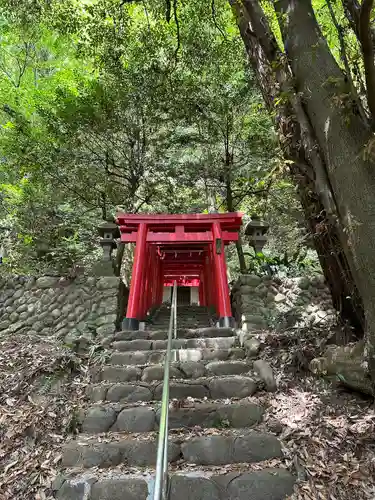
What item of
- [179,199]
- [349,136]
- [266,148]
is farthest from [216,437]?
[179,199]

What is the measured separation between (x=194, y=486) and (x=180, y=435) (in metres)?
0.56

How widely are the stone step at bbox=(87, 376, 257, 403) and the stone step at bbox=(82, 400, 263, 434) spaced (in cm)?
29

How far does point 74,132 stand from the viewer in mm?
8289

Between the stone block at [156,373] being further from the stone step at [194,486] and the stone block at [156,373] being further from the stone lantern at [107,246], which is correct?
the stone lantern at [107,246]

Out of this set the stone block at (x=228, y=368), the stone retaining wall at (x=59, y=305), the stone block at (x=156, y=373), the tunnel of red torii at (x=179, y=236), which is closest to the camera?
the stone block at (x=156, y=373)

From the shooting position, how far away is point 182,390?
3562 millimetres

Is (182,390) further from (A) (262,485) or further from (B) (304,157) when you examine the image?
(B) (304,157)

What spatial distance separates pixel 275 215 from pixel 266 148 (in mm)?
1914

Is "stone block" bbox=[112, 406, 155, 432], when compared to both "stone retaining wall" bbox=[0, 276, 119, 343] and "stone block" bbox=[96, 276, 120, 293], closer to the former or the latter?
"stone retaining wall" bbox=[0, 276, 119, 343]

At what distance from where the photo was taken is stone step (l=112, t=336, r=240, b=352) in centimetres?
475

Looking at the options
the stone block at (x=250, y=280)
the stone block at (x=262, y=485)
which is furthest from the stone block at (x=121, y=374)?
the stone block at (x=250, y=280)

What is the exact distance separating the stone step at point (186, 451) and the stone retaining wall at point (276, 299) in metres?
2.73

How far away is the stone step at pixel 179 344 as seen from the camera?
4.75 meters

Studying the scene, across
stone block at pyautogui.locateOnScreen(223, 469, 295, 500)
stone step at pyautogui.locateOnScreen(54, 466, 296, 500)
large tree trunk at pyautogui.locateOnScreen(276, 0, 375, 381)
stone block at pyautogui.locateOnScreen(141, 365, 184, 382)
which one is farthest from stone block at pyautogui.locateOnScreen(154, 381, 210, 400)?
large tree trunk at pyautogui.locateOnScreen(276, 0, 375, 381)
